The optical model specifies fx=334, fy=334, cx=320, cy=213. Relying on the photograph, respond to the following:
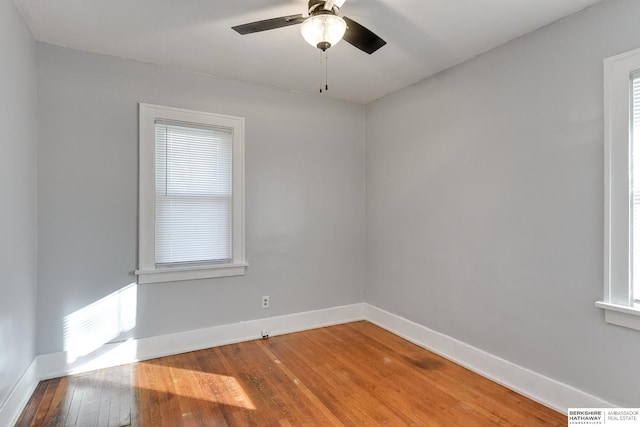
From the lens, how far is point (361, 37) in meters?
1.97

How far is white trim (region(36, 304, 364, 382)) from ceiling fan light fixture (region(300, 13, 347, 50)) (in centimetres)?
268

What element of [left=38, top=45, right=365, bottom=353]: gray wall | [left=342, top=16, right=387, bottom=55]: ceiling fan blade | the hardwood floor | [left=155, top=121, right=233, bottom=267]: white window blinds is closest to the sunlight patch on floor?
the hardwood floor

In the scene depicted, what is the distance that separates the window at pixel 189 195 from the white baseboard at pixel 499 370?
71.7 inches

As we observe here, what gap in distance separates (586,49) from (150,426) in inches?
141

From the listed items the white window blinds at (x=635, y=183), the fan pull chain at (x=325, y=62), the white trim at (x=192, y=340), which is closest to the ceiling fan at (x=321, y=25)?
the fan pull chain at (x=325, y=62)

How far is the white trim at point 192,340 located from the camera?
2643 mm

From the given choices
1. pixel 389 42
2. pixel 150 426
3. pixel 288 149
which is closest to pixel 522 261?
pixel 389 42

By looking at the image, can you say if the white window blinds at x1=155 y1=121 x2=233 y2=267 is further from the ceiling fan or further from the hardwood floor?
the ceiling fan

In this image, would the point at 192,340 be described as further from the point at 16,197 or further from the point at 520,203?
the point at 520,203

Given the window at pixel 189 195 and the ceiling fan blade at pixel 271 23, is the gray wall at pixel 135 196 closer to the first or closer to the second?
the window at pixel 189 195

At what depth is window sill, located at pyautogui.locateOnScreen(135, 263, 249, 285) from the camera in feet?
9.64

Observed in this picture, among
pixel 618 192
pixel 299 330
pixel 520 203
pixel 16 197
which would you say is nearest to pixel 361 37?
pixel 520 203

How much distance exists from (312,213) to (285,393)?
1.90 metres

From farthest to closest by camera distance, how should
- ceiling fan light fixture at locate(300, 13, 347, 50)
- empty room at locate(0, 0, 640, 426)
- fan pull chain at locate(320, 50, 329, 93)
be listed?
fan pull chain at locate(320, 50, 329, 93)
empty room at locate(0, 0, 640, 426)
ceiling fan light fixture at locate(300, 13, 347, 50)
